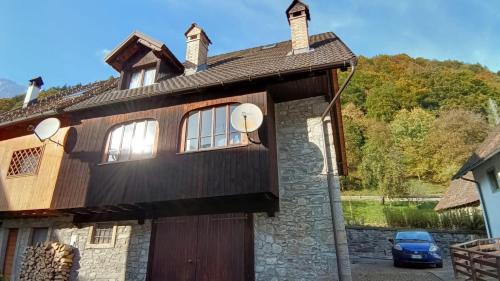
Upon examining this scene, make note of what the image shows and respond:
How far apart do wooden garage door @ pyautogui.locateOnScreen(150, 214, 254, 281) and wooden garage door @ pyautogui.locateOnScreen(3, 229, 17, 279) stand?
6.03 meters

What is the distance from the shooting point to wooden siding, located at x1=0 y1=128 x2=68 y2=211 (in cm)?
941

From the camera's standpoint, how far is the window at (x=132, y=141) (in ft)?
29.0

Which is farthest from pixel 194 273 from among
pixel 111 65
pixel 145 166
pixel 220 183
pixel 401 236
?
pixel 401 236

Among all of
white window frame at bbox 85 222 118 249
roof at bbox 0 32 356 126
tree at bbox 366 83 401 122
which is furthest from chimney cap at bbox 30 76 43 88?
tree at bbox 366 83 401 122

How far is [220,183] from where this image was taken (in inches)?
292

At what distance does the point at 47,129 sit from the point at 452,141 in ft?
124

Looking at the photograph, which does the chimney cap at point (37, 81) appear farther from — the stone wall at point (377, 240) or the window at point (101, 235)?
the stone wall at point (377, 240)

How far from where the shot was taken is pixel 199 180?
25.0 feet

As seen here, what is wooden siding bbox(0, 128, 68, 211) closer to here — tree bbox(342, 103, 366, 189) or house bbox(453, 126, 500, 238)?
house bbox(453, 126, 500, 238)

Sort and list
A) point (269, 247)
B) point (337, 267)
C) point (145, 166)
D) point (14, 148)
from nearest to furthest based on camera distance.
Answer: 1. point (337, 267)
2. point (269, 247)
3. point (145, 166)
4. point (14, 148)

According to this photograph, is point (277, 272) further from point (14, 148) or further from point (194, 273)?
point (14, 148)

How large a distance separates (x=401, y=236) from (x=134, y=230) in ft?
34.5

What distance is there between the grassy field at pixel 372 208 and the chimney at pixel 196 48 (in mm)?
15214

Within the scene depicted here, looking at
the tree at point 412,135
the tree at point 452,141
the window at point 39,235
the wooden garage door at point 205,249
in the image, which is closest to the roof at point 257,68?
the wooden garage door at point 205,249
